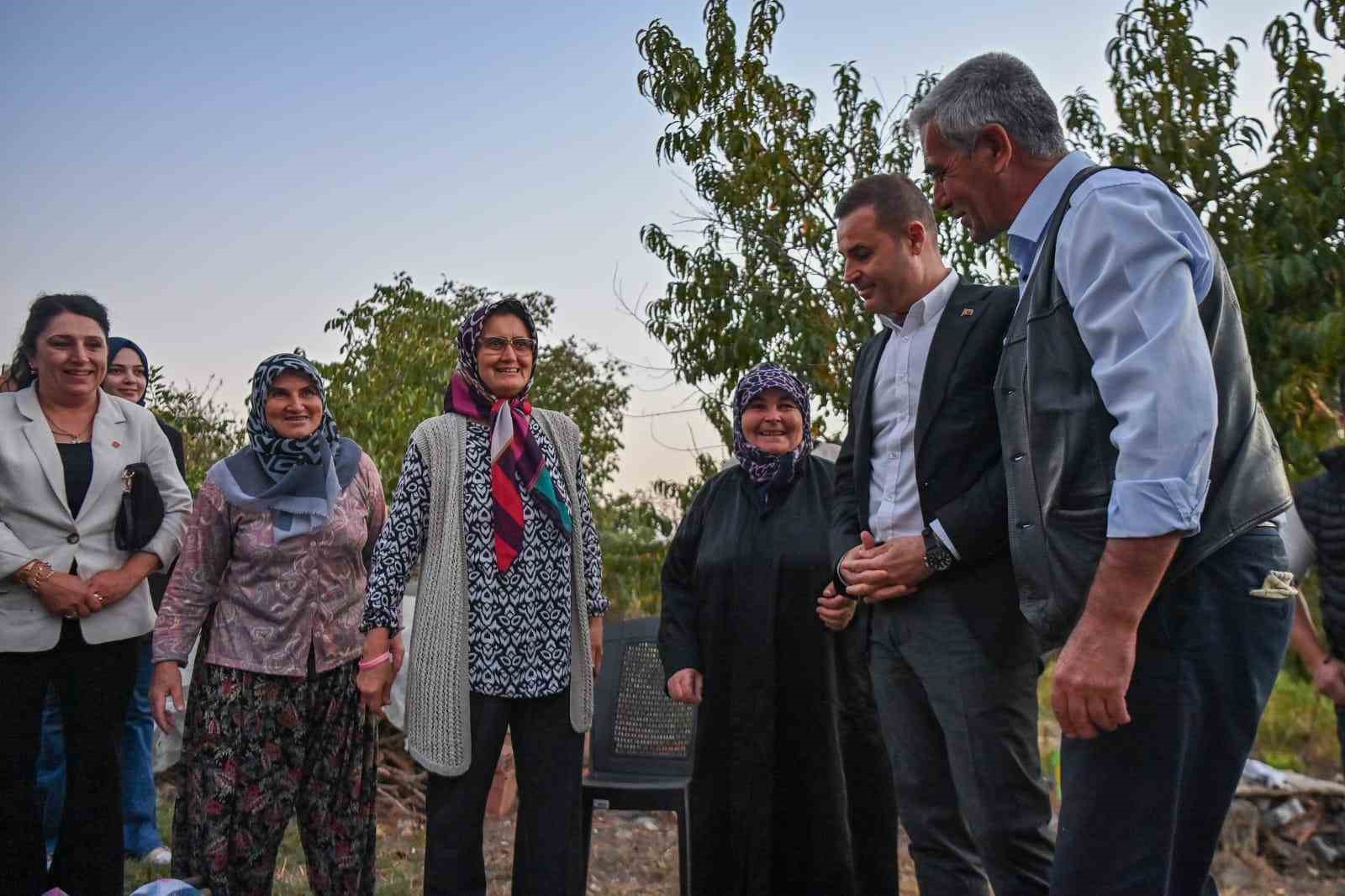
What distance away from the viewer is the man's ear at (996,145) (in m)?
1.98

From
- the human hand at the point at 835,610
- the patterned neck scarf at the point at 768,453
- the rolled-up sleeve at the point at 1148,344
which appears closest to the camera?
the rolled-up sleeve at the point at 1148,344

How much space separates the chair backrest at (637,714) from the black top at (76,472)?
187 centimetres

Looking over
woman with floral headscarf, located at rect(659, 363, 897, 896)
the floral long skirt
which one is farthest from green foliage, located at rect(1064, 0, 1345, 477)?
the floral long skirt

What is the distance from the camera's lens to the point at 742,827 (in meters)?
3.75

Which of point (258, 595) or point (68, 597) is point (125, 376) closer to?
point (68, 597)

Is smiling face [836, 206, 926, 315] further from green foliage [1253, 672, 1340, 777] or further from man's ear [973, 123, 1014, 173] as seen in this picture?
green foliage [1253, 672, 1340, 777]

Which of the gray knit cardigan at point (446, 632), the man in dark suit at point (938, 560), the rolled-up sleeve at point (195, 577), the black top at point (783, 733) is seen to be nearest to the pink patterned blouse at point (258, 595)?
the rolled-up sleeve at point (195, 577)

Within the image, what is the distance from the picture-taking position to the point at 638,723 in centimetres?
428

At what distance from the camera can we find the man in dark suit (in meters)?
2.36

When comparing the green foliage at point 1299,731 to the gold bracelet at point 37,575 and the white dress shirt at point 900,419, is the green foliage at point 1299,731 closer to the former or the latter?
the white dress shirt at point 900,419

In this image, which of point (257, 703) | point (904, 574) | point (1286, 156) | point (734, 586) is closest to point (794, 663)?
point (734, 586)

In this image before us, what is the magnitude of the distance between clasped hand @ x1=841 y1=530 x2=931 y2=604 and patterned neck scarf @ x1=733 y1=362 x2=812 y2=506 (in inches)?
45.3

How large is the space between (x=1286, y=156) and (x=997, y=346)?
10.1 feet

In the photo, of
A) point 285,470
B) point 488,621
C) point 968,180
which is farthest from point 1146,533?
point 285,470
